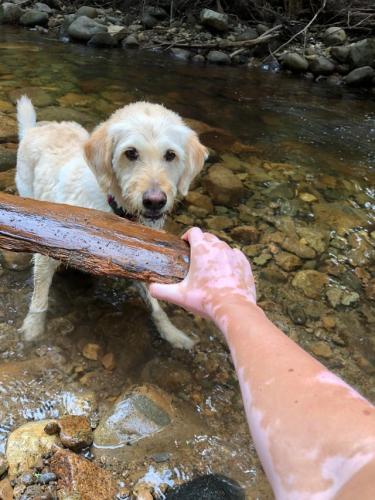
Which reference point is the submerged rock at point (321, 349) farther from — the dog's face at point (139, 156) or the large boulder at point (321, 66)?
the large boulder at point (321, 66)

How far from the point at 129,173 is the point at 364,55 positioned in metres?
11.2

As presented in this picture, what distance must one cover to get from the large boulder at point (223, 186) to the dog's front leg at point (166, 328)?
202 centimetres

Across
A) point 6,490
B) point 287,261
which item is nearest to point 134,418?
point 6,490

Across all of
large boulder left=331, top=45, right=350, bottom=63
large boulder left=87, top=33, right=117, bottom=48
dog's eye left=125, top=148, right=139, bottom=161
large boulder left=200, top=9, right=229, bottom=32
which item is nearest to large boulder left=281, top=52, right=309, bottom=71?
large boulder left=331, top=45, right=350, bottom=63

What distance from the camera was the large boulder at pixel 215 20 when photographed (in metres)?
14.5

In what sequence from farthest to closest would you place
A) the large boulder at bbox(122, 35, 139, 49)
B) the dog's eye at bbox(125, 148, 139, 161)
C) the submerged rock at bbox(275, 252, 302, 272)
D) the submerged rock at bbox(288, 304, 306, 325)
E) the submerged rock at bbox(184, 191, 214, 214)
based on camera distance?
1. the large boulder at bbox(122, 35, 139, 49)
2. the submerged rock at bbox(184, 191, 214, 214)
3. the submerged rock at bbox(275, 252, 302, 272)
4. the submerged rock at bbox(288, 304, 306, 325)
5. the dog's eye at bbox(125, 148, 139, 161)

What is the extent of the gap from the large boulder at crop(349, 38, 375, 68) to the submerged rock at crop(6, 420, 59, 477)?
12342mm

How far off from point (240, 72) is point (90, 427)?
11061mm

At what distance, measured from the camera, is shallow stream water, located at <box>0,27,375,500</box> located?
A: 2.82 meters

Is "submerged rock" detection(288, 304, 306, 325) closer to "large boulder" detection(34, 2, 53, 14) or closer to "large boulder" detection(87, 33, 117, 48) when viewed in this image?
"large boulder" detection(87, 33, 117, 48)

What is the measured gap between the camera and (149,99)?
864 centimetres

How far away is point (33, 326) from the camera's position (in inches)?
133

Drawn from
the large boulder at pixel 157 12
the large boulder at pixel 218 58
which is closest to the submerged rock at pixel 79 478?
the large boulder at pixel 218 58

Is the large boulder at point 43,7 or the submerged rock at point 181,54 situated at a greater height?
the large boulder at point 43,7
